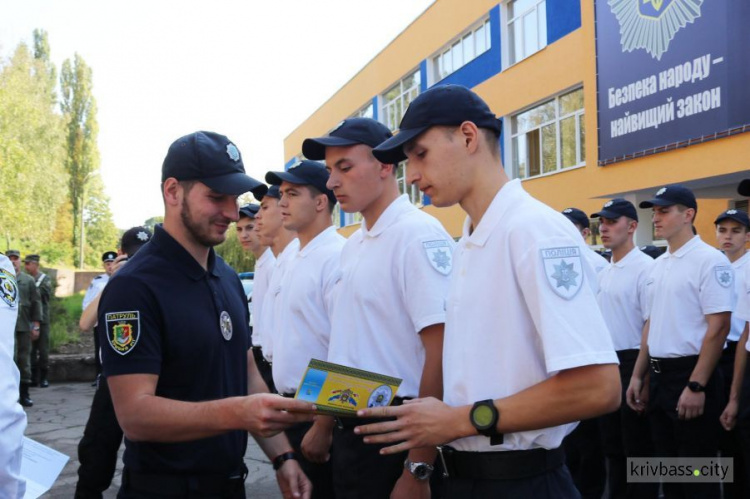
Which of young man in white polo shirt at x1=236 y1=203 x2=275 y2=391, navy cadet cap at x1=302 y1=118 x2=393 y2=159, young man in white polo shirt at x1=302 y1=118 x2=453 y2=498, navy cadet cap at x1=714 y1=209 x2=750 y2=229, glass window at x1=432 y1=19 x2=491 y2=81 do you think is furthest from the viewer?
glass window at x1=432 y1=19 x2=491 y2=81

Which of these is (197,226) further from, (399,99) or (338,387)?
(399,99)

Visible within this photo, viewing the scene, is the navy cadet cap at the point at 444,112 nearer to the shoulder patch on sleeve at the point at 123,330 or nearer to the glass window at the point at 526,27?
the shoulder patch on sleeve at the point at 123,330

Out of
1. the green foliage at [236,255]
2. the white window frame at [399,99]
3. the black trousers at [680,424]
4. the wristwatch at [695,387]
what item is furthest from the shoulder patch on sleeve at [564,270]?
the green foliage at [236,255]

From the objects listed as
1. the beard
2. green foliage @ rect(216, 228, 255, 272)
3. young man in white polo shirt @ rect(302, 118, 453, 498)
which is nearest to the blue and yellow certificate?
young man in white polo shirt @ rect(302, 118, 453, 498)

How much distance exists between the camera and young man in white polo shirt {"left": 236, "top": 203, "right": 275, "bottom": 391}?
20.9 ft

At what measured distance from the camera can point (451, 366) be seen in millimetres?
2186

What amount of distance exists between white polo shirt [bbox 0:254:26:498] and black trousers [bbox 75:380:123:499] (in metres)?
2.76

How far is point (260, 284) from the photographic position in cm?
653

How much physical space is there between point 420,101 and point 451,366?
0.89 meters

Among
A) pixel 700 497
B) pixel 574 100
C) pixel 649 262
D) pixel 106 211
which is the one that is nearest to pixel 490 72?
pixel 574 100

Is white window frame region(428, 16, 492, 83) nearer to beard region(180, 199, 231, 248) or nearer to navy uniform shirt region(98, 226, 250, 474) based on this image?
beard region(180, 199, 231, 248)

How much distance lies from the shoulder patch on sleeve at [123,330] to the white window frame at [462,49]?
1761cm

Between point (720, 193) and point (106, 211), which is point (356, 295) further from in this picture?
point (106, 211)

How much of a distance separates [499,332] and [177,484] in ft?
3.91
